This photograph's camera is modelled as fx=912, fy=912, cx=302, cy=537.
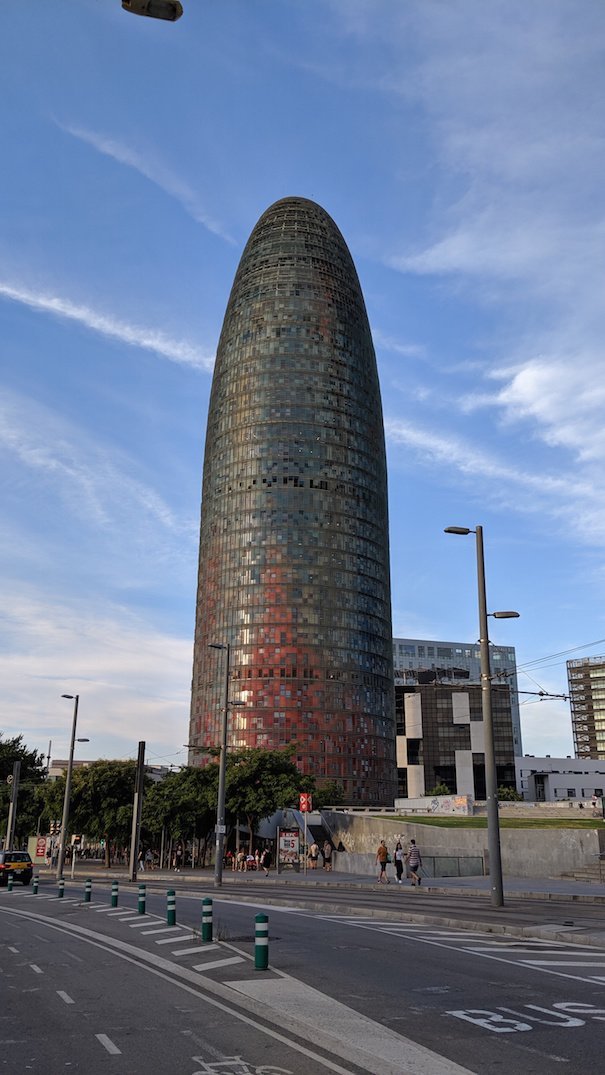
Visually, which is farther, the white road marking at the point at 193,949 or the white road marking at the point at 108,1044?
the white road marking at the point at 193,949

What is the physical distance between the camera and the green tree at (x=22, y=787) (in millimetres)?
100825

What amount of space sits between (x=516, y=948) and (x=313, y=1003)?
299 inches

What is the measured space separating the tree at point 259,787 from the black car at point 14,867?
71.6ft

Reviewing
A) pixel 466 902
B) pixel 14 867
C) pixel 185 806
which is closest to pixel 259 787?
pixel 185 806

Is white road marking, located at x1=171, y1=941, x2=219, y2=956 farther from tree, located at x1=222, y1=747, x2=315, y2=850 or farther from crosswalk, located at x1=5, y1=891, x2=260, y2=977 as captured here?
tree, located at x1=222, y1=747, x2=315, y2=850

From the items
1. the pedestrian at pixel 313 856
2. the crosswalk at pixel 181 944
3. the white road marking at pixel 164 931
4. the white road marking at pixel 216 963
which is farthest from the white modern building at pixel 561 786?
the white road marking at pixel 216 963

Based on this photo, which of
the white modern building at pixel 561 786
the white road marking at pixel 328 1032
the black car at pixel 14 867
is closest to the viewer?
the white road marking at pixel 328 1032

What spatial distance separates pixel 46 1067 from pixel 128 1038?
142 cm

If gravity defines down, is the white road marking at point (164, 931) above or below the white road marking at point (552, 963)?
below

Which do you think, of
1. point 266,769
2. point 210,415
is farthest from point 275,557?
point 266,769

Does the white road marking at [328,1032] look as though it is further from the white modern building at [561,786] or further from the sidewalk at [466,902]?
the white modern building at [561,786]

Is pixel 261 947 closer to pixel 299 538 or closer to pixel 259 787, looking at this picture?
pixel 259 787

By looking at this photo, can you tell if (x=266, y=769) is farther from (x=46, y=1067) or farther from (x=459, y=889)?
(x=46, y=1067)

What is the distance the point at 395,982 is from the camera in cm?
1412
